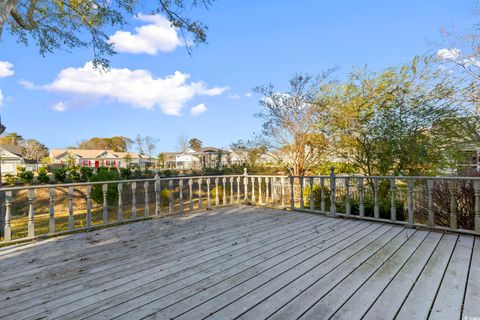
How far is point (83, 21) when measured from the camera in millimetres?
4852

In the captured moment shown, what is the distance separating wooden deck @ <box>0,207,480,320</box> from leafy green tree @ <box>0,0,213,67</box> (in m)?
3.51

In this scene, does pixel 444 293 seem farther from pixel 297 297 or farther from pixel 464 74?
pixel 464 74

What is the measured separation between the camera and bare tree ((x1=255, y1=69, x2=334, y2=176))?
10.6m

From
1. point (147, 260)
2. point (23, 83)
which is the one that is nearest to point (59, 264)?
point (147, 260)

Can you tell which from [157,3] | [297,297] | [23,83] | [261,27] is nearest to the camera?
[297,297]

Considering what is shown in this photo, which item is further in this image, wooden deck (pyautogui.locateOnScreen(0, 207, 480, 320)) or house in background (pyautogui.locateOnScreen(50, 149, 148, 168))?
house in background (pyautogui.locateOnScreen(50, 149, 148, 168))

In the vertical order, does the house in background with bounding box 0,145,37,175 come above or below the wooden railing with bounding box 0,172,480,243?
above

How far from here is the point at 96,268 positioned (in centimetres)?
224

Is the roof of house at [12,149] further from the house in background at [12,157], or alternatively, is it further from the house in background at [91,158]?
the house in background at [91,158]

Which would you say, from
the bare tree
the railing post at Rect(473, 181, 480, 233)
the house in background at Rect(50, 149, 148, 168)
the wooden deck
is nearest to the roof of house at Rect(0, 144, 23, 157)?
the house in background at Rect(50, 149, 148, 168)

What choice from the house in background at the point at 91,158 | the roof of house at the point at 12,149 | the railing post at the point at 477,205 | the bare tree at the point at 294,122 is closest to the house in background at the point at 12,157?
the roof of house at the point at 12,149

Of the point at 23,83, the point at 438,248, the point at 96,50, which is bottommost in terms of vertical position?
the point at 438,248

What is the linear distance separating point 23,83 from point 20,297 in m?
13.4

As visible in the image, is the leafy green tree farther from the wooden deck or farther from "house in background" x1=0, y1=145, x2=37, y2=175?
"house in background" x1=0, y1=145, x2=37, y2=175
